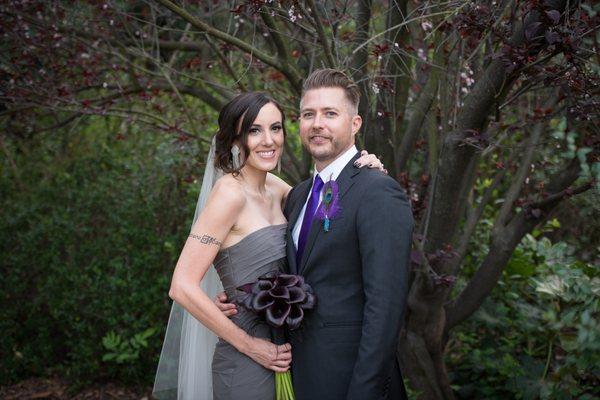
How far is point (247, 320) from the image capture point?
10.0 ft

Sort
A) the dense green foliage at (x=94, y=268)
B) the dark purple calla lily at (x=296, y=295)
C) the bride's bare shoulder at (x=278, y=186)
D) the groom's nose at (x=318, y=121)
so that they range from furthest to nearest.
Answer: the dense green foliage at (x=94, y=268), the bride's bare shoulder at (x=278, y=186), the groom's nose at (x=318, y=121), the dark purple calla lily at (x=296, y=295)

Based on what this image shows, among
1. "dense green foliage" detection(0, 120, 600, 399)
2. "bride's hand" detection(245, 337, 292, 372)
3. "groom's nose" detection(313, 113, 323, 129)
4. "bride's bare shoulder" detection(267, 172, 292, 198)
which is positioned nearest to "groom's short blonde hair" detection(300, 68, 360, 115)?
"groom's nose" detection(313, 113, 323, 129)

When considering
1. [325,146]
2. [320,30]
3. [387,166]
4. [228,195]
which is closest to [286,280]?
[228,195]

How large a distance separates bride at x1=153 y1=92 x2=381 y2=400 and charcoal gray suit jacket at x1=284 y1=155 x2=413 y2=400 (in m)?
0.16

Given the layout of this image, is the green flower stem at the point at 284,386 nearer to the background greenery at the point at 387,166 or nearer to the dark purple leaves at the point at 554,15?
the background greenery at the point at 387,166

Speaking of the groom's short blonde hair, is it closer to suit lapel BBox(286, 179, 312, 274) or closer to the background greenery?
suit lapel BBox(286, 179, 312, 274)

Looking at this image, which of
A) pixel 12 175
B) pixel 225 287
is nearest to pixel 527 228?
pixel 225 287

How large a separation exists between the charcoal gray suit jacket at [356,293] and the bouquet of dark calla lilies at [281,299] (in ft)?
0.24

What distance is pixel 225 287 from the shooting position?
3.16 metres

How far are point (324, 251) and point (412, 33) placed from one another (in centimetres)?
218

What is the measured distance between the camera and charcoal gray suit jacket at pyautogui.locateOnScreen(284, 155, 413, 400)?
2.58m

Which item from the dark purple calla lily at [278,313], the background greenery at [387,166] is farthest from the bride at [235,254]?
the background greenery at [387,166]

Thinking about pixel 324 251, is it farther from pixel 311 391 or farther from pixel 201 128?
pixel 201 128

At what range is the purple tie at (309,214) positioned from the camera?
9.62 feet
